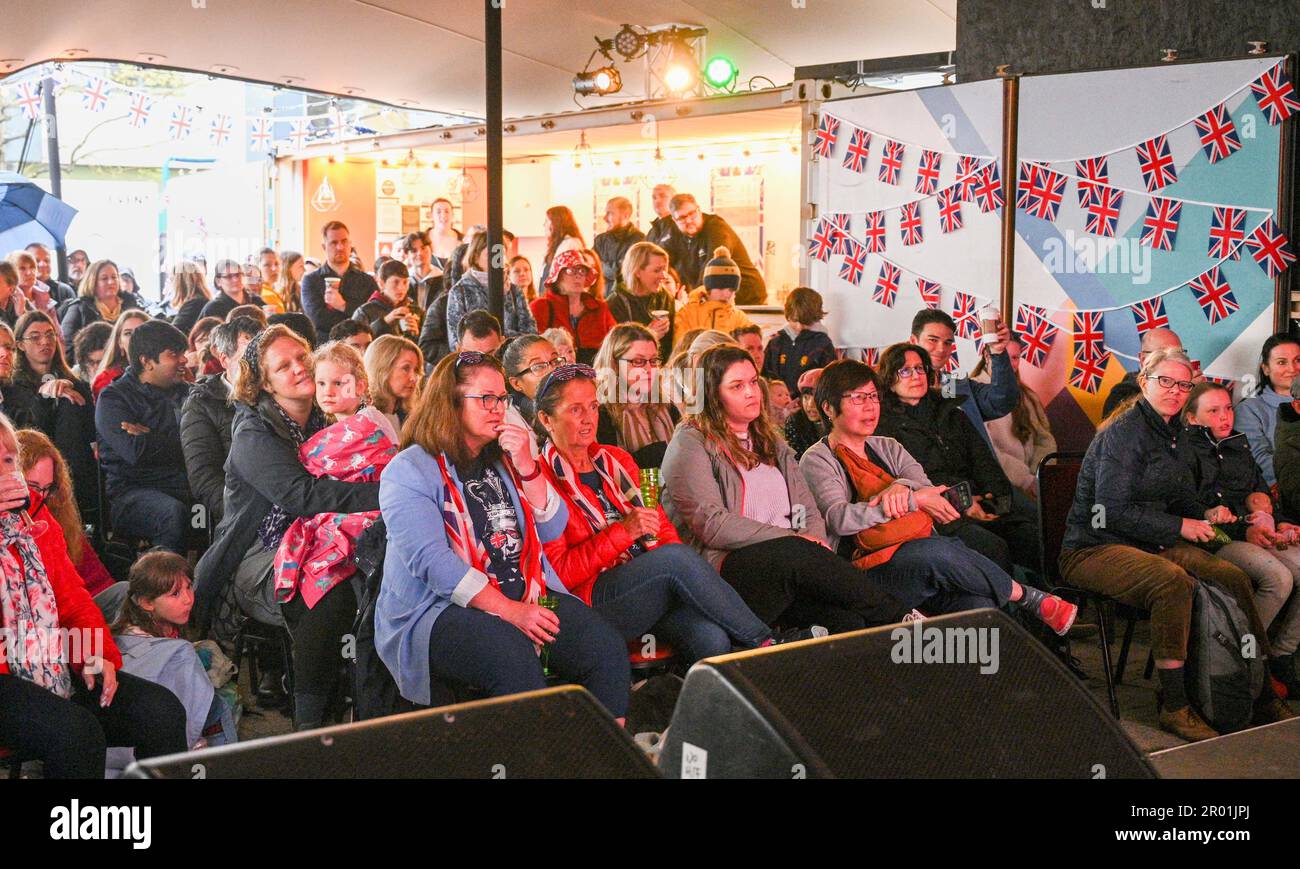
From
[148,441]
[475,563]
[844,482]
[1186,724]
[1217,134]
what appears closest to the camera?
[475,563]

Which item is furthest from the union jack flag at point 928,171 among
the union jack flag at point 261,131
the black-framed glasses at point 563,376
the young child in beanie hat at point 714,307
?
the union jack flag at point 261,131

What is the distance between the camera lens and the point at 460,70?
9.75m

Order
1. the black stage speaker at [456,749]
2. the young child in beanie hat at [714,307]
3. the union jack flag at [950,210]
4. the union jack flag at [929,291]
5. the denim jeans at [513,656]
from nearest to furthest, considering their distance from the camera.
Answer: the black stage speaker at [456,749] → the denim jeans at [513,656] → the union jack flag at [950,210] → the union jack flag at [929,291] → the young child in beanie hat at [714,307]

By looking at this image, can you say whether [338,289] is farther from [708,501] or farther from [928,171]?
[708,501]

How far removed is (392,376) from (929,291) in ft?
10.4

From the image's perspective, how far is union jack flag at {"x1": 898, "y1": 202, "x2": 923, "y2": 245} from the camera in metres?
6.58

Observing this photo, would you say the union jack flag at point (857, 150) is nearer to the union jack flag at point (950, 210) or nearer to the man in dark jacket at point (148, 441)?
the union jack flag at point (950, 210)

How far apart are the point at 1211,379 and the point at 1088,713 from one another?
4629 mm

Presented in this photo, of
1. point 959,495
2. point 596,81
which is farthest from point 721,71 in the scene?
point 959,495

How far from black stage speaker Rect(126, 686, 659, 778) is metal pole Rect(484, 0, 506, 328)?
138 inches

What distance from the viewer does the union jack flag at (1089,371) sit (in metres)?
6.05

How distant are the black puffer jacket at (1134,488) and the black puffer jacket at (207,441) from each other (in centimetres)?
281

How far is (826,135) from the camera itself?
6.95m
